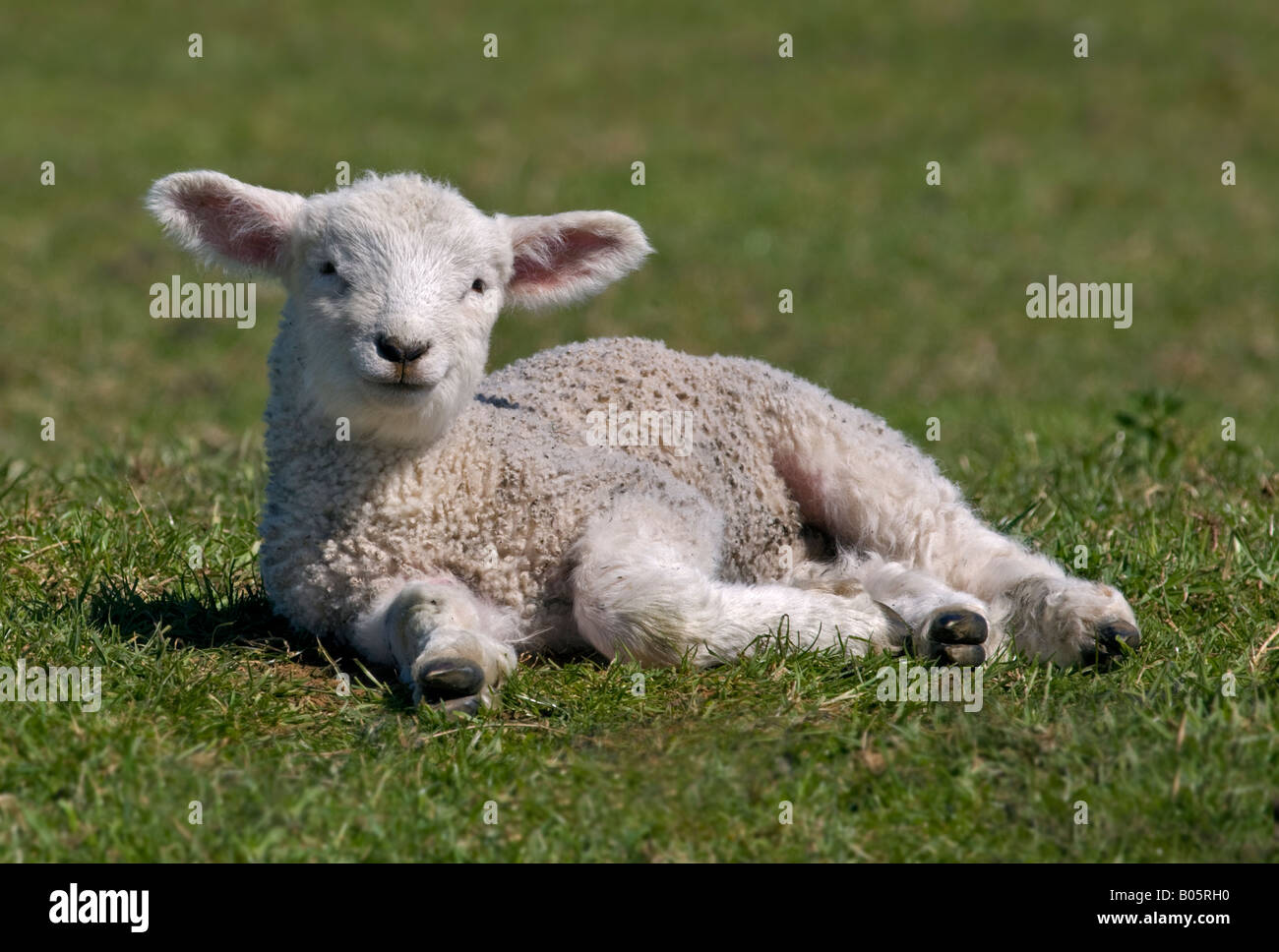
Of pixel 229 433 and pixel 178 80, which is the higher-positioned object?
pixel 178 80

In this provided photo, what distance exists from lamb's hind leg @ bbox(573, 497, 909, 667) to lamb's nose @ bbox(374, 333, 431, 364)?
784mm

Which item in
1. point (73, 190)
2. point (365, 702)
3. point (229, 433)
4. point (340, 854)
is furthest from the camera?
point (73, 190)

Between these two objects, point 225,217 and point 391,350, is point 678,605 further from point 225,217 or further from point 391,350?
point 225,217

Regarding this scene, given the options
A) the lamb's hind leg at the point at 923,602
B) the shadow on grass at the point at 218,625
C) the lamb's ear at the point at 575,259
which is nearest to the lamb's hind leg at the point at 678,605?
the lamb's hind leg at the point at 923,602

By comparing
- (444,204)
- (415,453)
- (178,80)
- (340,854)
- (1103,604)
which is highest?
(178,80)

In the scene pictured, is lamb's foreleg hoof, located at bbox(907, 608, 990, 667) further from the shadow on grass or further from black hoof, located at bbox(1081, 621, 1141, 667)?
the shadow on grass

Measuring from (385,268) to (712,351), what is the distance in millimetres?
7932

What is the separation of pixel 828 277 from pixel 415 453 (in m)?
9.49

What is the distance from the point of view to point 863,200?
15953 millimetres

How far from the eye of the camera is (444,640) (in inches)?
176

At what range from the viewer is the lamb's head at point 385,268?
4.62 meters

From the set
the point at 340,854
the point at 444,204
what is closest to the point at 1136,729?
the point at 340,854

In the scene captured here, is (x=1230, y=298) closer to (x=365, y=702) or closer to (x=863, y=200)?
(x=863, y=200)

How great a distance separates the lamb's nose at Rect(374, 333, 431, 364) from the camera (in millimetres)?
4527
